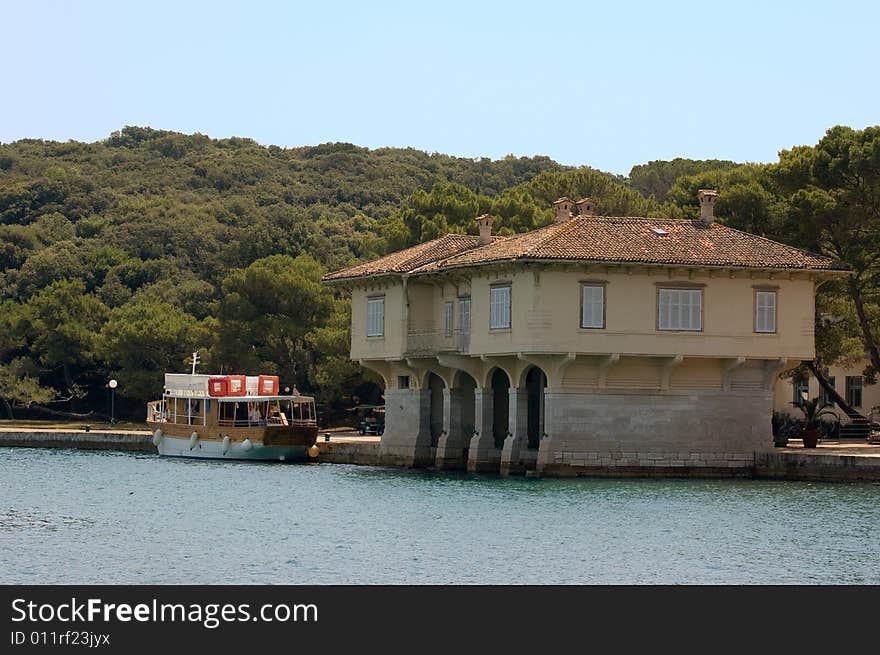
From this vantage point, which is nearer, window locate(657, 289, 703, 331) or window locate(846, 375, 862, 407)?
window locate(657, 289, 703, 331)

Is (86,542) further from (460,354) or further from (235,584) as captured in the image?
(460,354)

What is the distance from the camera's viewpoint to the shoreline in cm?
5565

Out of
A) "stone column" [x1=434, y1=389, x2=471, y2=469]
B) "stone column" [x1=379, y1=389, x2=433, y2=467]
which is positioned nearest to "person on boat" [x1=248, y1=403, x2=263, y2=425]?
"stone column" [x1=379, y1=389, x2=433, y2=467]

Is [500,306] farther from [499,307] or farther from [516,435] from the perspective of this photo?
[516,435]

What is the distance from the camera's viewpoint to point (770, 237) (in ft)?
223

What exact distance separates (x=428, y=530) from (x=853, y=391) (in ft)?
133

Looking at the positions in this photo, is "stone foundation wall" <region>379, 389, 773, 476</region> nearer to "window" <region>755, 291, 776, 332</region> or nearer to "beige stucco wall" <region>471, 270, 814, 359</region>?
"beige stucco wall" <region>471, 270, 814, 359</region>

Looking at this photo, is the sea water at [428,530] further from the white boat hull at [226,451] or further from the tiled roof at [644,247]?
the tiled roof at [644,247]

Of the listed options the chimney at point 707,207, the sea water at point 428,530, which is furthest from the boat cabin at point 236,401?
the chimney at point 707,207

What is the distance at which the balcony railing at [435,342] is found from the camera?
206 feet

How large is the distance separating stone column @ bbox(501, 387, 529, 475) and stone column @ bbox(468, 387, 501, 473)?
4.97 ft

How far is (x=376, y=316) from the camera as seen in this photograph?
68000 mm

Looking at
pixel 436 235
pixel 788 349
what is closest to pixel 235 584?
pixel 788 349

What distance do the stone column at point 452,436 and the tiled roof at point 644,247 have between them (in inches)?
189
